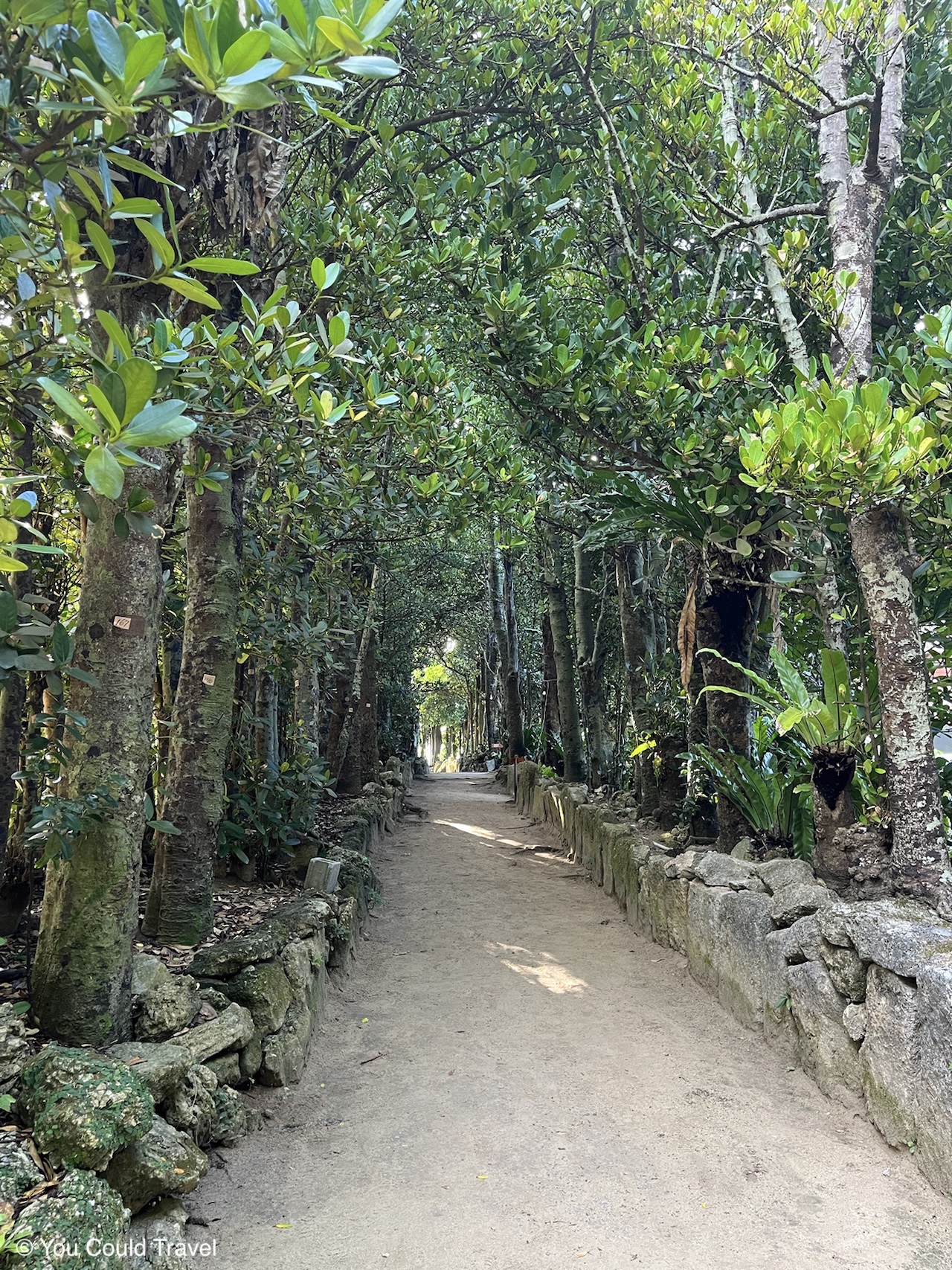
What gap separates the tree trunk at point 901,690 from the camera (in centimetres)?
360

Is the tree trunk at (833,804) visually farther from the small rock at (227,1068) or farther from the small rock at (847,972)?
the small rock at (227,1068)

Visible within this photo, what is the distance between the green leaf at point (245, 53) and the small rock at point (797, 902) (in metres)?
4.00

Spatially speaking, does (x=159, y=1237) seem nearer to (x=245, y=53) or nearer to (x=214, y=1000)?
(x=214, y=1000)

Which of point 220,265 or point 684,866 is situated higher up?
point 220,265

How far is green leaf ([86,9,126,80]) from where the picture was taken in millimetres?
1290

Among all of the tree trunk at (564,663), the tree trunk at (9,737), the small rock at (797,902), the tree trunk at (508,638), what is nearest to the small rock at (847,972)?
the small rock at (797,902)

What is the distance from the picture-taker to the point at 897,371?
4.11m

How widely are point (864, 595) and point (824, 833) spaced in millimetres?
1345

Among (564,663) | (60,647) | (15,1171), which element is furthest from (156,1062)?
(564,663)

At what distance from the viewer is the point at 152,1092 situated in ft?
8.52

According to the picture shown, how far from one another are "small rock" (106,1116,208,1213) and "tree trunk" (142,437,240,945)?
5.08 ft

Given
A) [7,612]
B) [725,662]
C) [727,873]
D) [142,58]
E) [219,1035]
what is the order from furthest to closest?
[725,662], [727,873], [219,1035], [7,612], [142,58]

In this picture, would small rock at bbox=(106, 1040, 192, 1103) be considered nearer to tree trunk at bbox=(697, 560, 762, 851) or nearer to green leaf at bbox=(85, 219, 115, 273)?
green leaf at bbox=(85, 219, 115, 273)

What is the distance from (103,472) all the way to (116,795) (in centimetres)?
191
